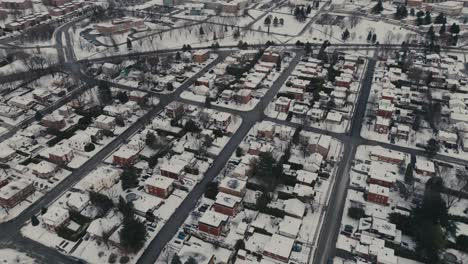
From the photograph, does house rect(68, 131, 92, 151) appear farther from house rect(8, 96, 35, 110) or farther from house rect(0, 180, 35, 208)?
house rect(8, 96, 35, 110)

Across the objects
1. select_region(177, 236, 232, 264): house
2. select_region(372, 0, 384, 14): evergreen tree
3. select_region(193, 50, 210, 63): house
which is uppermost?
select_region(372, 0, 384, 14): evergreen tree

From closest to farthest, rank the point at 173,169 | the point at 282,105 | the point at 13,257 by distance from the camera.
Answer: the point at 13,257
the point at 173,169
the point at 282,105

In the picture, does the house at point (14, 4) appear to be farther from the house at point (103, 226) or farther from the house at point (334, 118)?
the house at point (334, 118)

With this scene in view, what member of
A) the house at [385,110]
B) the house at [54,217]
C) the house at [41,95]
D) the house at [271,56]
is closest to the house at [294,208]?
the house at [54,217]

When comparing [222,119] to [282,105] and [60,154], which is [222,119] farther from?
[60,154]

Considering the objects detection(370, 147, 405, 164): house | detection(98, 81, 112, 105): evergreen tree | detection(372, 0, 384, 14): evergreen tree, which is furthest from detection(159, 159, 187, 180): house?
detection(372, 0, 384, 14): evergreen tree

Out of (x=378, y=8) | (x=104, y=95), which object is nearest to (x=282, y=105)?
(x=104, y=95)
